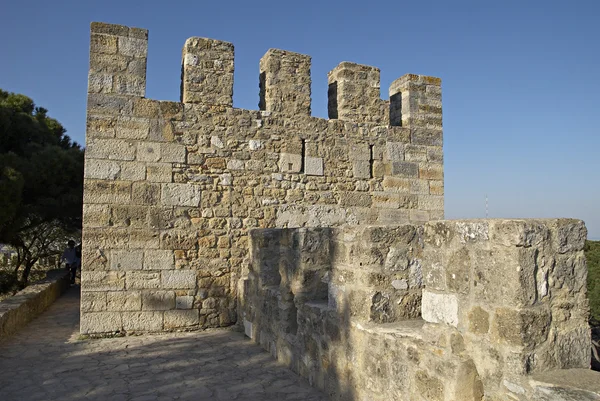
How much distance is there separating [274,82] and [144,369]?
13.2 feet

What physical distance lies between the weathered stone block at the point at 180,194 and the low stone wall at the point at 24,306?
7.22ft

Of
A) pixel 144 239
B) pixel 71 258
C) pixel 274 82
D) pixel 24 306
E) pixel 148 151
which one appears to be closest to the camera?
pixel 144 239

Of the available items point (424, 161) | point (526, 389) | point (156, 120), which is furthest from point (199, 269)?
point (526, 389)

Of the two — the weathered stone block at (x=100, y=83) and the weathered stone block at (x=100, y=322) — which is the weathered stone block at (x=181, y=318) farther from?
the weathered stone block at (x=100, y=83)

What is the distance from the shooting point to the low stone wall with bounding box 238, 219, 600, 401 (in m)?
2.13

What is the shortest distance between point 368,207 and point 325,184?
78 centimetres

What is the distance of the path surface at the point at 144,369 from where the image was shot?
3.67 m

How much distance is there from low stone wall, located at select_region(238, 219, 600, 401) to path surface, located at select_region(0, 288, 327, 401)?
51 centimetres

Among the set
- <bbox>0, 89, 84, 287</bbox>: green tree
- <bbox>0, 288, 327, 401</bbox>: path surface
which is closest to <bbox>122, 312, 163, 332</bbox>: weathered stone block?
<bbox>0, 288, 327, 401</bbox>: path surface

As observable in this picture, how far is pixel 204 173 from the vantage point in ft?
20.0

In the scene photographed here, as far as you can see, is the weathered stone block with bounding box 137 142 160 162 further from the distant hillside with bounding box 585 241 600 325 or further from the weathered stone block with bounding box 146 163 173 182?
the distant hillside with bounding box 585 241 600 325

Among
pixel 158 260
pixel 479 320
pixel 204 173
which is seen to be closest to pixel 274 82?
pixel 204 173

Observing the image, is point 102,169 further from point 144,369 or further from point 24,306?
point 144,369

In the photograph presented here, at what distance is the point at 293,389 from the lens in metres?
3.74
